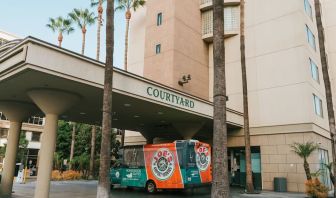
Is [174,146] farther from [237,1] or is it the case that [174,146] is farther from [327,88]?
[237,1]

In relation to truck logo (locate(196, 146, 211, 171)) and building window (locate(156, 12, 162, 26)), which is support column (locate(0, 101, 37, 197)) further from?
building window (locate(156, 12, 162, 26))

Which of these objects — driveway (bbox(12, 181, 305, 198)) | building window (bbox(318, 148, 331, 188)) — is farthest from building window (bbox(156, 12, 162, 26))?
building window (bbox(318, 148, 331, 188))

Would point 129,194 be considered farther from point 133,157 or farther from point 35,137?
point 35,137

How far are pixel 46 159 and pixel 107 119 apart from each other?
14.8 ft

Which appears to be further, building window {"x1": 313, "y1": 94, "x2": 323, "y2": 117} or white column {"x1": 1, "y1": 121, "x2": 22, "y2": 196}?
building window {"x1": 313, "y1": 94, "x2": 323, "y2": 117}

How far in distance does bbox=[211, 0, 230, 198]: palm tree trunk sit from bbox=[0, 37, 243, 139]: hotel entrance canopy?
6.72 meters

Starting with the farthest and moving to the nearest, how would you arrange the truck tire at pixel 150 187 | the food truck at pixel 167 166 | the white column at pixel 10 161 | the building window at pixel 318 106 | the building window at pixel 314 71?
the building window at pixel 314 71, the building window at pixel 318 106, the truck tire at pixel 150 187, the food truck at pixel 167 166, the white column at pixel 10 161

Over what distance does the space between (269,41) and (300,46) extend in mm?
2951

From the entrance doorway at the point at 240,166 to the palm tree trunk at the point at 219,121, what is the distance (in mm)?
18417

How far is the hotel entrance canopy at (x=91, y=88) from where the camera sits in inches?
482

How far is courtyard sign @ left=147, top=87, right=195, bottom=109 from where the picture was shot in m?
17.6

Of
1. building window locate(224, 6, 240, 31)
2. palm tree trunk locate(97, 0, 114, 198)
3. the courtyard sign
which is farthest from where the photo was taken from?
building window locate(224, 6, 240, 31)

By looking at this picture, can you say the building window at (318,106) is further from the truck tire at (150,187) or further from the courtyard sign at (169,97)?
the truck tire at (150,187)

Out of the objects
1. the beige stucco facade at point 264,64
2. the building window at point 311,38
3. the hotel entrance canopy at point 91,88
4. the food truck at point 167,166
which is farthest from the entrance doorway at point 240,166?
the building window at point 311,38
